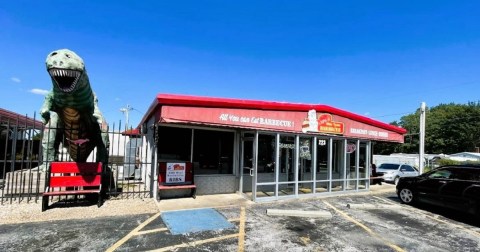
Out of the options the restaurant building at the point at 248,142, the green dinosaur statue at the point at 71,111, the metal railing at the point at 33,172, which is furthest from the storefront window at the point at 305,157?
the green dinosaur statue at the point at 71,111

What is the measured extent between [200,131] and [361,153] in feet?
25.6

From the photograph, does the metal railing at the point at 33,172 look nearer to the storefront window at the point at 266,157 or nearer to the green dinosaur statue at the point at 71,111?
the green dinosaur statue at the point at 71,111

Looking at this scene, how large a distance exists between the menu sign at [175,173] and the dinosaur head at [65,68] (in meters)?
3.74

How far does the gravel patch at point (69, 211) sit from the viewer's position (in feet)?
23.1

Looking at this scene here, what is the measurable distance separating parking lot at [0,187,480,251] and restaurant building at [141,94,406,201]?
2195 millimetres

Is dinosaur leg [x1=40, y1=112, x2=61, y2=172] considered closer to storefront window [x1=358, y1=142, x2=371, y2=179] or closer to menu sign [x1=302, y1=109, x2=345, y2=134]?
menu sign [x1=302, y1=109, x2=345, y2=134]

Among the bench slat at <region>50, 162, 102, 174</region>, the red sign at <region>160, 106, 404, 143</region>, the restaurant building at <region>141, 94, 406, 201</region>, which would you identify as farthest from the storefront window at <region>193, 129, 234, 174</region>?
the bench slat at <region>50, 162, 102, 174</region>

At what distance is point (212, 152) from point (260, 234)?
16.0 feet

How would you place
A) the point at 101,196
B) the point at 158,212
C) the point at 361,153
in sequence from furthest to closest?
the point at 361,153 < the point at 101,196 < the point at 158,212

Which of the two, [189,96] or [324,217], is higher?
[189,96]

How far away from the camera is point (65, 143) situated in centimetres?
998

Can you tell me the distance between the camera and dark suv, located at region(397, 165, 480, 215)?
8234mm

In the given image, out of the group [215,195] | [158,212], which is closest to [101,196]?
[158,212]

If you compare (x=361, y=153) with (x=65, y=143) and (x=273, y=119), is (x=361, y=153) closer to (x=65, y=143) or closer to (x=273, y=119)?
(x=273, y=119)
